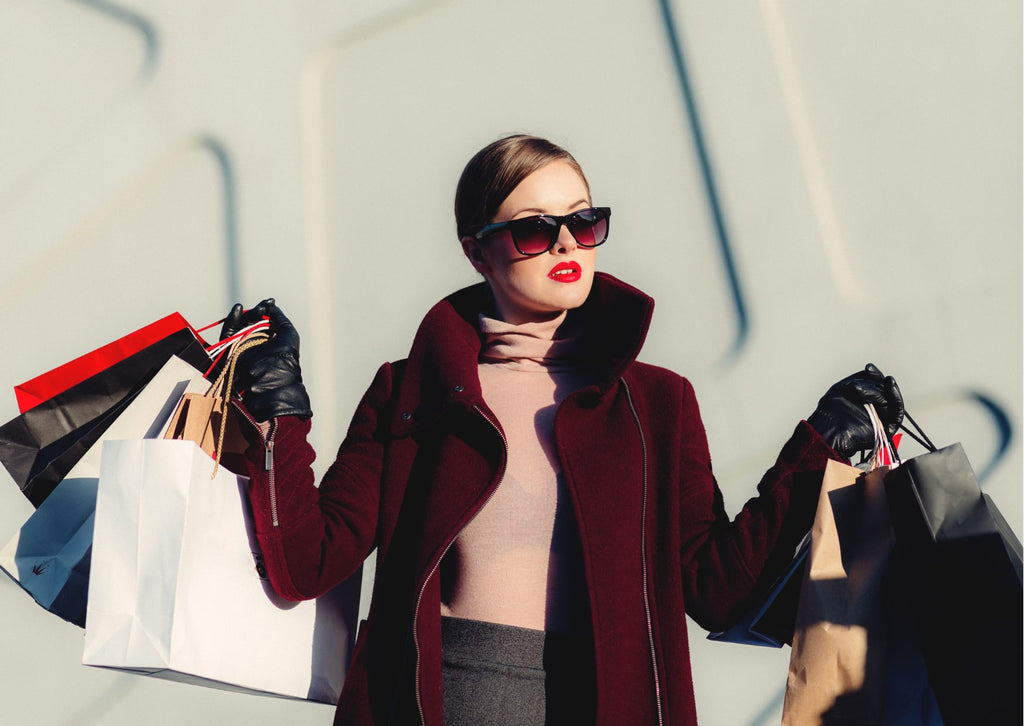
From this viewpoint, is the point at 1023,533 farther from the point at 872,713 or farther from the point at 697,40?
the point at 697,40

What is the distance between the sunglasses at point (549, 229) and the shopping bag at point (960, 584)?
0.50 m

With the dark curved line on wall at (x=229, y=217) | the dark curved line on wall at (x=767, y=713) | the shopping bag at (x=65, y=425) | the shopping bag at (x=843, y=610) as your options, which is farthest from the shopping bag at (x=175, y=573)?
the dark curved line on wall at (x=767, y=713)

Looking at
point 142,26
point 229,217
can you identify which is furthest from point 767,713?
point 142,26

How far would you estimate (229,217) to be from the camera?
217 centimetres

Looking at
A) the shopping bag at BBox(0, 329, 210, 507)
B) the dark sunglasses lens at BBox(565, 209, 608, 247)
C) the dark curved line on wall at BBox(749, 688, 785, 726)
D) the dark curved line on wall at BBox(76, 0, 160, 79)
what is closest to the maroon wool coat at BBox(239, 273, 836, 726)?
the dark sunglasses lens at BBox(565, 209, 608, 247)

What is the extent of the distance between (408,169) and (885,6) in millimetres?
1022

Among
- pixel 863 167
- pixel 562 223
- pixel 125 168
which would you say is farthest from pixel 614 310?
pixel 125 168

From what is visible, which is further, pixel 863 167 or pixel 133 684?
pixel 133 684

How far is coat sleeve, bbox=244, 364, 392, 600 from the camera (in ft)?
4.15

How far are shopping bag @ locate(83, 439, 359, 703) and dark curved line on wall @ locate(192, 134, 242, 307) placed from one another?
0.93 m

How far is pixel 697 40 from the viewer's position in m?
2.02

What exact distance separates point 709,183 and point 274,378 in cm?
106

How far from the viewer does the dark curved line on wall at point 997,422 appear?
1.85 m

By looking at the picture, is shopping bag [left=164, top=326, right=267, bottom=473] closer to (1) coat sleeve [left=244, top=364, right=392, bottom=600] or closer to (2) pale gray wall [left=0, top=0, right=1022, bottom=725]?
(1) coat sleeve [left=244, top=364, right=392, bottom=600]
